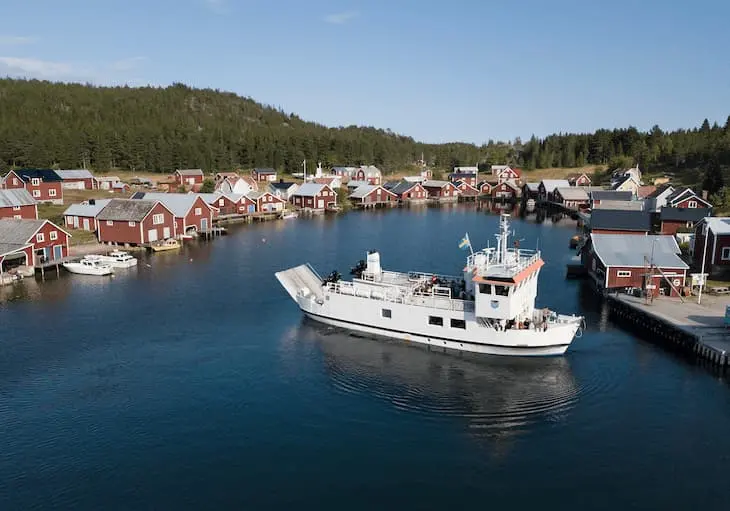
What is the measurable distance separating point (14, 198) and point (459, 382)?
53265 millimetres

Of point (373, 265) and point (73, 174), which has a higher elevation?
point (73, 174)

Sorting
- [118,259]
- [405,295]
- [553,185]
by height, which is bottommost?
[118,259]

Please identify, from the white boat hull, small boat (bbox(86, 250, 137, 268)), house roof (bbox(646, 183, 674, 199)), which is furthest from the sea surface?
house roof (bbox(646, 183, 674, 199))

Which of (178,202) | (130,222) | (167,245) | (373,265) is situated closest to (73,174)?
(178,202)

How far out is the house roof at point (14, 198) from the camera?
2366 inches

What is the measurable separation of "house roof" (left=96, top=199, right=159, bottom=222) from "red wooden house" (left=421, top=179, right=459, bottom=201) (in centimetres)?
7071

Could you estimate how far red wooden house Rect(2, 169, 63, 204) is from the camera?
259 ft

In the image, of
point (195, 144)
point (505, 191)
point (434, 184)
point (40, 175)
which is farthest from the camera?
point (195, 144)

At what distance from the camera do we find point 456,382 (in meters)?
27.7

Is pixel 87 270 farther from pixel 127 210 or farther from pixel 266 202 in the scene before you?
pixel 266 202

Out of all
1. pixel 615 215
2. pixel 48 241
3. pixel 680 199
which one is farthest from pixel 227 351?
pixel 680 199

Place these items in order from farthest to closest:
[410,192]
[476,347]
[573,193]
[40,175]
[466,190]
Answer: [466,190] < [410,192] < [573,193] < [40,175] < [476,347]

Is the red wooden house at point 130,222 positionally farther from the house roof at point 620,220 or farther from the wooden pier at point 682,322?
the wooden pier at point 682,322

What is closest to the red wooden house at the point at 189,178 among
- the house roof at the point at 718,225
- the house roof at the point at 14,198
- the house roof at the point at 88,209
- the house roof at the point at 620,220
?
the house roof at the point at 88,209
